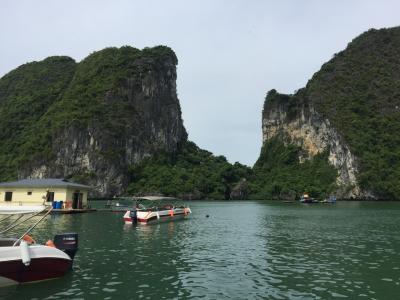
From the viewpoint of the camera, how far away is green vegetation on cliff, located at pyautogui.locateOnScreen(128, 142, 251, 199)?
155500 millimetres

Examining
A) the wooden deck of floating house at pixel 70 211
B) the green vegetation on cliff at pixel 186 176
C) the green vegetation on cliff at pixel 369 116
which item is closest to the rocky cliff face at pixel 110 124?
the green vegetation on cliff at pixel 186 176

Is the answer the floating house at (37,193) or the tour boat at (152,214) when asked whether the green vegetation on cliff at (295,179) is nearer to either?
the tour boat at (152,214)

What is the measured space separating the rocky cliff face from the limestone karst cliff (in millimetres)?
65827

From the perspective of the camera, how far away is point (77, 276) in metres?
18.1

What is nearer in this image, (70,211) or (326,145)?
(70,211)

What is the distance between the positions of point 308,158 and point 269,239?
537 ft

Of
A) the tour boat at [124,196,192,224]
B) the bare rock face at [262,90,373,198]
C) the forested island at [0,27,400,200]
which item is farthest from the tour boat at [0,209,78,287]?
the bare rock face at [262,90,373,198]

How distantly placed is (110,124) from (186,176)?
38393mm

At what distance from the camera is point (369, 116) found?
7121 inches

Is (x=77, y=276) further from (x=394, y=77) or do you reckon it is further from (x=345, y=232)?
(x=394, y=77)

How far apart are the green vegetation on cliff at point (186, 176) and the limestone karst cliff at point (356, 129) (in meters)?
38.6

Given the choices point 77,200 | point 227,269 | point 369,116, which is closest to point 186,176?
point 369,116

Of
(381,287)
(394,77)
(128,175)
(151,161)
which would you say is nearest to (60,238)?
(381,287)

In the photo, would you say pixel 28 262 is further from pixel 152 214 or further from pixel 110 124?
pixel 110 124
